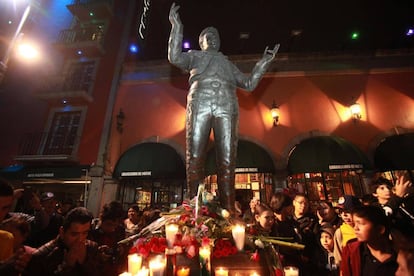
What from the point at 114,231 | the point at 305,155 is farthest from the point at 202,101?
the point at 305,155

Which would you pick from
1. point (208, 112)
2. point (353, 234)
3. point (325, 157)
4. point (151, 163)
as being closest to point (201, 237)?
point (208, 112)

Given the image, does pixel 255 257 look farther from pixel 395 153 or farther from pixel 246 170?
pixel 395 153

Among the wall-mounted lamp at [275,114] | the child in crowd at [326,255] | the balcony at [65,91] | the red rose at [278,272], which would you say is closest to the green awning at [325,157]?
the wall-mounted lamp at [275,114]

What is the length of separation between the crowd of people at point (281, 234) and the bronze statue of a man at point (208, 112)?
2.40ft

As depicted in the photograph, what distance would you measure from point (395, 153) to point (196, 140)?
8388 mm

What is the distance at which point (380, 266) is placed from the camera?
219 cm

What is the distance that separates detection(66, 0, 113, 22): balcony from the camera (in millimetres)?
12531

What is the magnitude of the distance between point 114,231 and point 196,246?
1809mm

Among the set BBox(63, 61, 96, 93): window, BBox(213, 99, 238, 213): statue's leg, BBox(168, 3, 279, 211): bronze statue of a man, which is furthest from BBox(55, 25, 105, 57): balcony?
BBox(213, 99, 238, 213): statue's leg

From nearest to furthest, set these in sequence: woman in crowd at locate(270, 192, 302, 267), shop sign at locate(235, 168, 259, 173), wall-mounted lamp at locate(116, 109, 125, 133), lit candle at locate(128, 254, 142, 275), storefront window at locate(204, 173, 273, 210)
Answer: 1. lit candle at locate(128, 254, 142, 275)
2. woman in crowd at locate(270, 192, 302, 267)
3. shop sign at locate(235, 168, 259, 173)
4. storefront window at locate(204, 173, 273, 210)
5. wall-mounted lamp at locate(116, 109, 125, 133)

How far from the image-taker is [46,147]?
10.7 meters

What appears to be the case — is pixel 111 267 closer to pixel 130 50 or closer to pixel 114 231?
pixel 114 231

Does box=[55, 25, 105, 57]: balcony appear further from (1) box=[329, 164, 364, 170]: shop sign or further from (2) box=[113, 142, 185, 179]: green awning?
(1) box=[329, 164, 364, 170]: shop sign

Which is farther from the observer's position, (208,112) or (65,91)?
(65,91)
